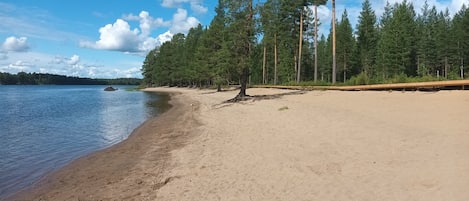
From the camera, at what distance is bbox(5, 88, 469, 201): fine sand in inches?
267

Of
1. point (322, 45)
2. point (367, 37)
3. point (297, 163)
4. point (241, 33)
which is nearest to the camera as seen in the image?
point (297, 163)

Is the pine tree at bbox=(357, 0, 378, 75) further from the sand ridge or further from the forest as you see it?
the sand ridge

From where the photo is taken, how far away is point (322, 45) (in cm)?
9094

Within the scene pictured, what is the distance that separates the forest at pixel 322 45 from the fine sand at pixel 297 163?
55.6 feet

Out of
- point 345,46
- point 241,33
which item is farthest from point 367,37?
point 241,33

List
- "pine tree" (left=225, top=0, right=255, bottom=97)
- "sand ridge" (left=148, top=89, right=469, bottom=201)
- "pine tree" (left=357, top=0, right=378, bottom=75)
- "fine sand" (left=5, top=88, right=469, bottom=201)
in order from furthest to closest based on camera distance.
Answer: "pine tree" (left=357, top=0, right=378, bottom=75) → "pine tree" (left=225, top=0, right=255, bottom=97) → "fine sand" (left=5, top=88, right=469, bottom=201) → "sand ridge" (left=148, top=89, right=469, bottom=201)

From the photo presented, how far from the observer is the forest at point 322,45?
102 feet

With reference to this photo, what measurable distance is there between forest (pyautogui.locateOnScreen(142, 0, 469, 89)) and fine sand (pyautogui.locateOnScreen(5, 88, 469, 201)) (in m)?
17.0

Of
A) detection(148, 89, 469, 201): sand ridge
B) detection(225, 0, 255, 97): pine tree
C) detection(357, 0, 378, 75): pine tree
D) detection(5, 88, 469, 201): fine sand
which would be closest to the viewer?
detection(148, 89, 469, 201): sand ridge

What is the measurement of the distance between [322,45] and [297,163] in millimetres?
85769

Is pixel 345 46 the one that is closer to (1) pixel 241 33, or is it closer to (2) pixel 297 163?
(1) pixel 241 33

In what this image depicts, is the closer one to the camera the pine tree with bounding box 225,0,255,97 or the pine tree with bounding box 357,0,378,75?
the pine tree with bounding box 225,0,255,97

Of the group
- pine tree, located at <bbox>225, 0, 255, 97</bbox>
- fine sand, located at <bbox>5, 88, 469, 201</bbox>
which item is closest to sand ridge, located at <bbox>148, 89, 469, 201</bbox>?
fine sand, located at <bbox>5, 88, 469, 201</bbox>

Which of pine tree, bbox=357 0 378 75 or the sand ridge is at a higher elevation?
pine tree, bbox=357 0 378 75
